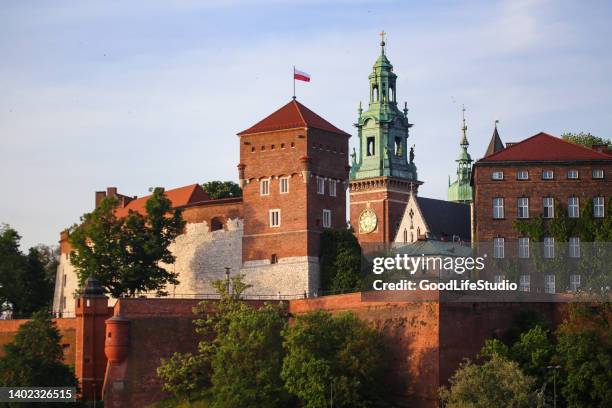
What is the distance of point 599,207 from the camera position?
86.9 meters

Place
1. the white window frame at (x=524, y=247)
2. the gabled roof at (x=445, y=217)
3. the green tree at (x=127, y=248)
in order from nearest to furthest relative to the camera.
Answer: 1. the white window frame at (x=524, y=247)
2. the green tree at (x=127, y=248)
3. the gabled roof at (x=445, y=217)

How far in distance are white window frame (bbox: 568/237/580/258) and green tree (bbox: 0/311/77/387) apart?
2652 centimetres

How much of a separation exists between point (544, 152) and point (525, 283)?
8.07m

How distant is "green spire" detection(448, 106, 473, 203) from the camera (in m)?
136

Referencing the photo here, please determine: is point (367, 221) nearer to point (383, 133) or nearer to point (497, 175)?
point (383, 133)

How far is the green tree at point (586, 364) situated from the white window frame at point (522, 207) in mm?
12422

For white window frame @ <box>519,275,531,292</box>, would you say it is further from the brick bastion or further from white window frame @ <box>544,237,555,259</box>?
the brick bastion

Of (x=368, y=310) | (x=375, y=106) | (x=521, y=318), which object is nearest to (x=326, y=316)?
(x=368, y=310)

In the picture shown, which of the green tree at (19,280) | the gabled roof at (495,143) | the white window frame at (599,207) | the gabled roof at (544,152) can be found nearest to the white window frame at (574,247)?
the white window frame at (599,207)

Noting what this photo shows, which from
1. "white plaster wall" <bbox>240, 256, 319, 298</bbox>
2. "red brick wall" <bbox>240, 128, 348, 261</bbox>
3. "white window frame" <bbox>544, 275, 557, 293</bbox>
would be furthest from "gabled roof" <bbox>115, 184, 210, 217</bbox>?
"white window frame" <bbox>544, 275, 557, 293</bbox>

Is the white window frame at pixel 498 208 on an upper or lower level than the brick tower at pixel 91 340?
upper

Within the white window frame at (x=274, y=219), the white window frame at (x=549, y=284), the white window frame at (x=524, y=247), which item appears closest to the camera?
the white window frame at (x=549, y=284)

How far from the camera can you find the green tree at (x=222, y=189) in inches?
4481

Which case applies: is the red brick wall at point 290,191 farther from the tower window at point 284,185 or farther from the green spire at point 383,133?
the green spire at point 383,133
